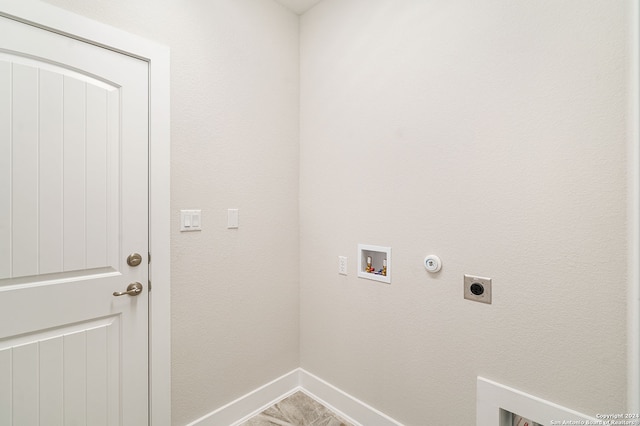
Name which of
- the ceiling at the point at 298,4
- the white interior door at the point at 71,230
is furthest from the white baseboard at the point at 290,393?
the ceiling at the point at 298,4

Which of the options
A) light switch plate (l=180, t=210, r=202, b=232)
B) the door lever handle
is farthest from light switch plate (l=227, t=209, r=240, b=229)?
the door lever handle

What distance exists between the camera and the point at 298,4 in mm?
1975

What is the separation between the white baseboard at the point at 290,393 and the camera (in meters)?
1.67

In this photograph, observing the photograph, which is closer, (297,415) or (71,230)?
(71,230)

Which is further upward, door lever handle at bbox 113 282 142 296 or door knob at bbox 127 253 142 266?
door knob at bbox 127 253 142 266

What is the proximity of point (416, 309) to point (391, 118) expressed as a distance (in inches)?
40.7

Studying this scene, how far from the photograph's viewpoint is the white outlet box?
1826 millimetres

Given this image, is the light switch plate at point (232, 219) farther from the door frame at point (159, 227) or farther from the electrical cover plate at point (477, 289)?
the electrical cover plate at point (477, 289)

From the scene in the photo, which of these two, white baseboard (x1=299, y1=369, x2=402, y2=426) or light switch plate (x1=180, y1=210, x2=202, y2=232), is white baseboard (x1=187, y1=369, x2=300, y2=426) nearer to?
white baseboard (x1=299, y1=369, x2=402, y2=426)

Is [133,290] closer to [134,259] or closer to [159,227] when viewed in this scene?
[134,259]

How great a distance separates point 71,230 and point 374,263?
1489mm

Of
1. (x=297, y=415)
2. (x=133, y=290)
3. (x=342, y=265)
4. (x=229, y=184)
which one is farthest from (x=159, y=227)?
(x=297, y=415)

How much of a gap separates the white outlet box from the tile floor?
0.90 m

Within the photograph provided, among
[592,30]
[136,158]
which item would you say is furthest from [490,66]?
[136,158]
